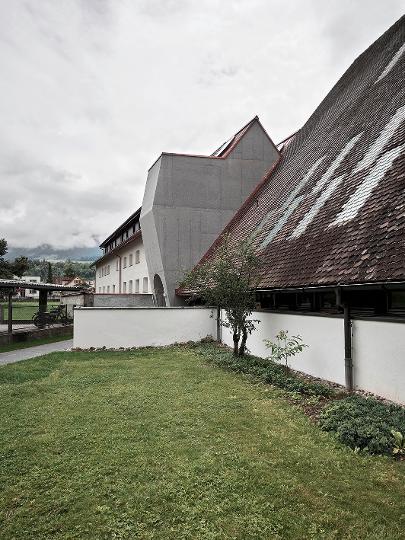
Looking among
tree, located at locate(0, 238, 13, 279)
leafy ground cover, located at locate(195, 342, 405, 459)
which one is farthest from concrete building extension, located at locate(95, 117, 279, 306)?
tree, located at locate(0, 238, 13, 279)

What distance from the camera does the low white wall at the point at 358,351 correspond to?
643 cm

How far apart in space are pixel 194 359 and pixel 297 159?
9231mm

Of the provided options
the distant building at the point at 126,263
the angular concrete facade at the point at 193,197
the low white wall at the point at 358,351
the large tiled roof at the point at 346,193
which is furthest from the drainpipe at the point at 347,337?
the distant building at the point at 126,263

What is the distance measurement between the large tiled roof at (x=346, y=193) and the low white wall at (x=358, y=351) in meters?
0.92

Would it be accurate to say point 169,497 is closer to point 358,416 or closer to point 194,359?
point 358,416

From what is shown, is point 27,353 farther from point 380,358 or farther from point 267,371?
point 380,358

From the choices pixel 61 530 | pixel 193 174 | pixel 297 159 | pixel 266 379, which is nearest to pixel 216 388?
pixel 266 379

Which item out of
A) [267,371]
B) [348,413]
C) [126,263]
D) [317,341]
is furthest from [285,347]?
[126,263]

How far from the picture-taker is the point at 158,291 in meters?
21.1

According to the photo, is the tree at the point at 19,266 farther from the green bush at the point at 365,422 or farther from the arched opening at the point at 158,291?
the green bush at the point at 365,422

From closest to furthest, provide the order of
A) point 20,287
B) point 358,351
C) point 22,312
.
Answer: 1. point 358,351
2. point 20,287
3. point 22,312

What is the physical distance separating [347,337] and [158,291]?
47.0 ft

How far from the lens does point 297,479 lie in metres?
4.31

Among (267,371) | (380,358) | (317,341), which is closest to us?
(380,358)
